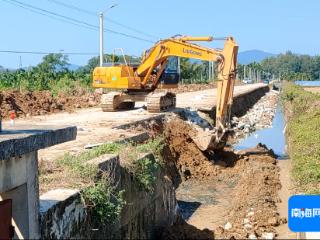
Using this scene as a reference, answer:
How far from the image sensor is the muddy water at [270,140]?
2462cm

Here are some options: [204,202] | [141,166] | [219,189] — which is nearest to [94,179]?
[141,166]

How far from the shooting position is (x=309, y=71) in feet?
594

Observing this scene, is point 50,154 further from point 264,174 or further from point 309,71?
point 309,71

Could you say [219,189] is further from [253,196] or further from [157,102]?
[157,102]

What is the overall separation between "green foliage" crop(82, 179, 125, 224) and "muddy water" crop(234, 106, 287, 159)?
14.6m

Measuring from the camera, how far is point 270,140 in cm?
2916

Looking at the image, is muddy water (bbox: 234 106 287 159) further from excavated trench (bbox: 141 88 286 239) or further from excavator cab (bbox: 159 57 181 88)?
excavator cab (bbox: 159 57 181 88)

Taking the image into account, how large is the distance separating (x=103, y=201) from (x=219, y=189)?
8841 mm

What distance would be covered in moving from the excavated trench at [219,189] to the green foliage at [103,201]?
254 centimetres

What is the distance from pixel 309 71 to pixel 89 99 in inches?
6385

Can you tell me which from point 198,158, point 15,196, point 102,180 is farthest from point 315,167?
point 15,196

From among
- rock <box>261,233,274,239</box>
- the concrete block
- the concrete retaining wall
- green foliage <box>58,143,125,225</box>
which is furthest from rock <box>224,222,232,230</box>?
the concrete block

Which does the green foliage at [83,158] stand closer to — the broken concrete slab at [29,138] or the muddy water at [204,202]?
the broken concrete slab at [29,138]

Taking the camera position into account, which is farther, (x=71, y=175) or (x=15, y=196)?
(x=71, y=175)
